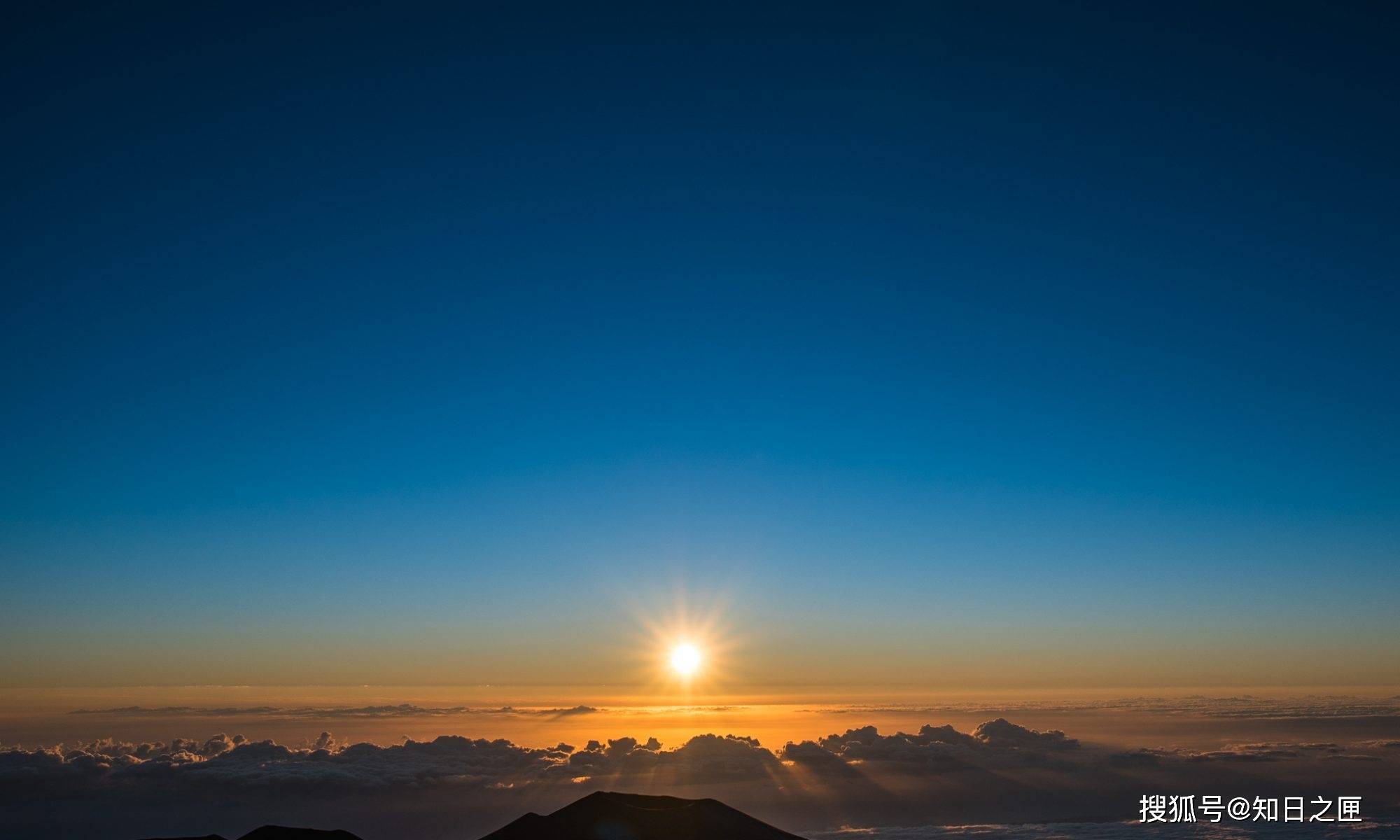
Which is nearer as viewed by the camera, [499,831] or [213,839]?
[213,839]

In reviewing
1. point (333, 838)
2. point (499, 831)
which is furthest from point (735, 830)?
point (333, 838)

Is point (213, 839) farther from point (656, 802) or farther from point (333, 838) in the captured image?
point (656, 802)

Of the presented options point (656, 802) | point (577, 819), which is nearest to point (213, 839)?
point (577, 819)

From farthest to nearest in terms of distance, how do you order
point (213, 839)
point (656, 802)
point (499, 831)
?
point (656, 802)
point (499, 831)
point (213, 839)

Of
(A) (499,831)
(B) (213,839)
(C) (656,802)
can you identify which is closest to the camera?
(B) (213,839)

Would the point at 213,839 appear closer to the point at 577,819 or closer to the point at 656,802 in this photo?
the point at 577,819

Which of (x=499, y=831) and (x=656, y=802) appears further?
(x=656, y=802)
